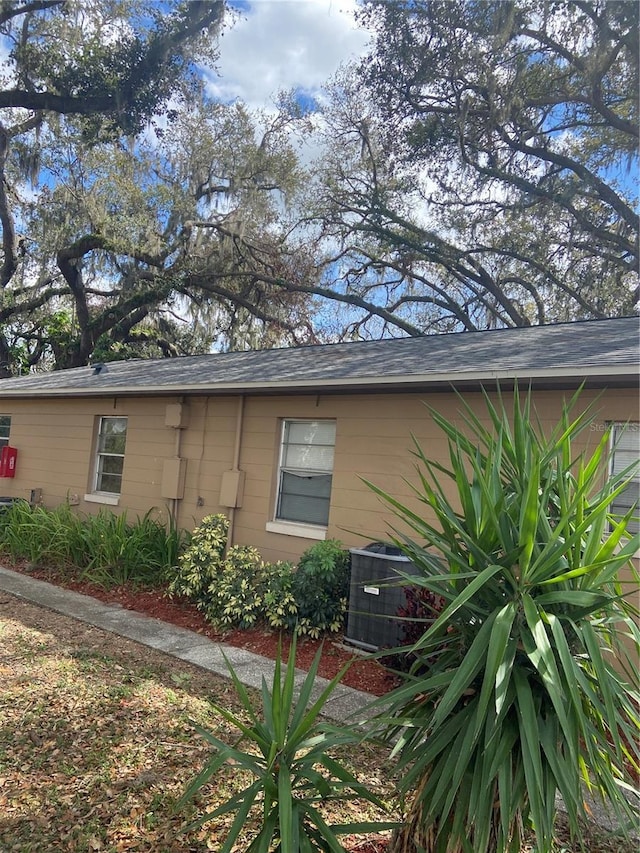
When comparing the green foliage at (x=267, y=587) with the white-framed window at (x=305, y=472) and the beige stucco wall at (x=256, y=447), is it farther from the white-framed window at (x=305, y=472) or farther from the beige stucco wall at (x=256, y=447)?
the white-framed window at (x=305, y=472)

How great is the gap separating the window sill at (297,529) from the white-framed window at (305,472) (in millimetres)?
79

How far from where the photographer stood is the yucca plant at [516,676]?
1926 millimetres

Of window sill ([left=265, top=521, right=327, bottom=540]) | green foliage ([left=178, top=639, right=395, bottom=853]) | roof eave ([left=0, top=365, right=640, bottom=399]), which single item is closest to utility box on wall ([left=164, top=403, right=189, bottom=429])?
roof eave ([left=0, top=365, right=640, bottom=399])

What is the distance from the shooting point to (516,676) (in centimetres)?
205

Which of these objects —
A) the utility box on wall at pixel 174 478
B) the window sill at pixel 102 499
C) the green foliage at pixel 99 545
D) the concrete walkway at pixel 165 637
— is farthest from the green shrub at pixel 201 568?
the window sill at pixel 102 499

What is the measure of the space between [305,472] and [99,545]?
3.15 meters

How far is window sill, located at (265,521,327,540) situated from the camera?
705 cm

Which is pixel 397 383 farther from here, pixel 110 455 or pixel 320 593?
pixel 110 455

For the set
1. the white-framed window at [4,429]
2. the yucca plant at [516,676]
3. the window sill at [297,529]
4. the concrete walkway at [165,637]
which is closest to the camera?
the yucca plant at [516,676]

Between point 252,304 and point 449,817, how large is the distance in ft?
60.4

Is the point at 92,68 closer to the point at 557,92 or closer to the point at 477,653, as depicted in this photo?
the point at 557,92

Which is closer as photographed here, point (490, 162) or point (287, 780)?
point (287, 780)

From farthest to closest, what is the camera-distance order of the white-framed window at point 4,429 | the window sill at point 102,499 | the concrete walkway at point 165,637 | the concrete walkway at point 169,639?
the white-framed window at point 4,429 < the window sill at point 102,499 < the concrete walkway at point 165,637 < the concrete walkway at point 169,639

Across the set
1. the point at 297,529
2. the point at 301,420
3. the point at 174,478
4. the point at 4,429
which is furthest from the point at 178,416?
the point at 4,429
